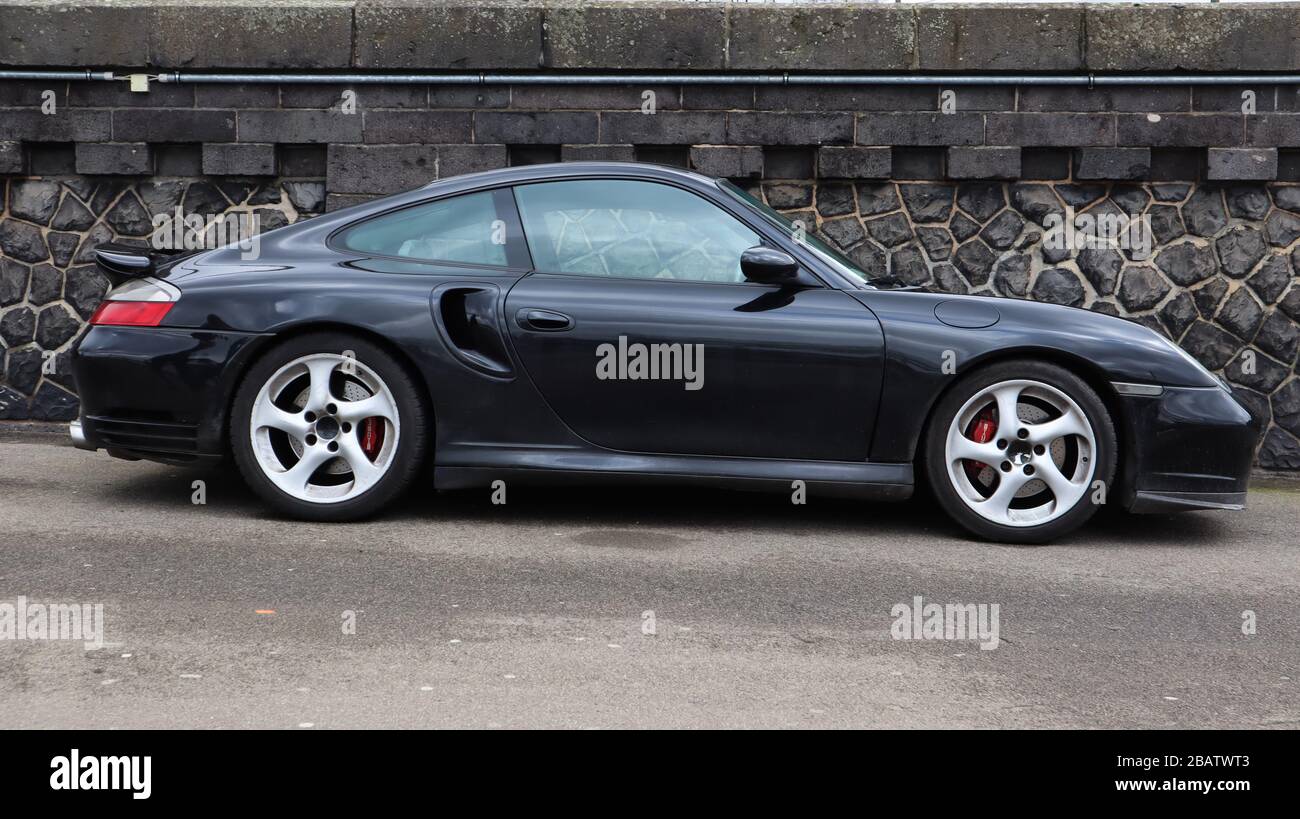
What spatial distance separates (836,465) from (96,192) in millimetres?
5584

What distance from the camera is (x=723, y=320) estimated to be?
218 inches

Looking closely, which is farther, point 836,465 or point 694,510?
point 694,510

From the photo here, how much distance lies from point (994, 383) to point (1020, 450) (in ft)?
0.97

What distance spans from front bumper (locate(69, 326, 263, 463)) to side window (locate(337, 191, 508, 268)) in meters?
0.64

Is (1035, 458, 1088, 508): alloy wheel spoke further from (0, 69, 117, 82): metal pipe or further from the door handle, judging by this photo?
(0, 69, 117, 82): metal pipe

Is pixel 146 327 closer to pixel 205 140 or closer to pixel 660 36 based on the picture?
pixel 205 140

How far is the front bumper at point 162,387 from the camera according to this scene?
5590 mm

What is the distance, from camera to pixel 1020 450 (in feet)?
18.4

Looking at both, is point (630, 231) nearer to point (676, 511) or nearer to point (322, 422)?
point (676, 511)

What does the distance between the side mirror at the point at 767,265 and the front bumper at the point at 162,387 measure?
1940mm
